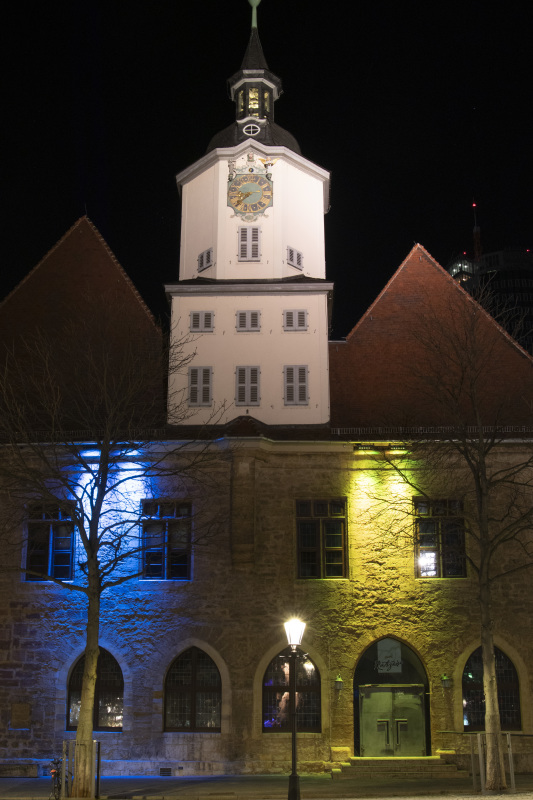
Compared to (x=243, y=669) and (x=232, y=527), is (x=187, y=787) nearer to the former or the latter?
(x=243, y=669)

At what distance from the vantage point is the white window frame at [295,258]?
28234mm

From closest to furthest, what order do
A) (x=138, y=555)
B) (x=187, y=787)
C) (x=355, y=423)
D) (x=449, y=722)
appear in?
(x=187, y=787)
(x=449, y=722)
(x=138, y=555)
(x=355, y=423)

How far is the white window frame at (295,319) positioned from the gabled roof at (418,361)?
2233 mm

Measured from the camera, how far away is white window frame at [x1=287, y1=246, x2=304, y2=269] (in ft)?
92.6

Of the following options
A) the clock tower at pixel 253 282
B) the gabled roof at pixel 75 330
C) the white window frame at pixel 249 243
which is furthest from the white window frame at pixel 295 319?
the gabled roof at pixel 75 330

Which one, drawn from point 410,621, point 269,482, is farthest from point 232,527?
point 410,621

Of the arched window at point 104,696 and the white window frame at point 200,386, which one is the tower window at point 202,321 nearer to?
the white window frame at point 200,386

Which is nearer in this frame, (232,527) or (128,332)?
(232,527)

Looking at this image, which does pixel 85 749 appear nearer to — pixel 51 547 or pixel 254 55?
pixel 51 547

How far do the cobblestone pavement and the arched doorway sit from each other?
1747mm

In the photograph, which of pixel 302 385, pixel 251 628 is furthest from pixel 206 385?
pixel 251 628

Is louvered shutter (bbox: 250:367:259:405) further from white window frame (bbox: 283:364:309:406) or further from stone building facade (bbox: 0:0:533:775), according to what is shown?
white window frame (bbox: 283:364:309:406)

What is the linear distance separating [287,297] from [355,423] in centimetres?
442

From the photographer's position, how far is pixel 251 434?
24734 millimetres
